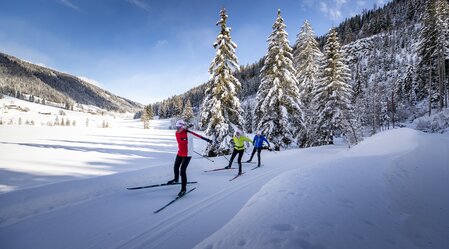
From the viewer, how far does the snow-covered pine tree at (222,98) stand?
722 inches

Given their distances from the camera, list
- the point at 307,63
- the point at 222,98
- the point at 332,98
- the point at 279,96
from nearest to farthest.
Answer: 1. the point at 222,98
2. the point at 279,96
3. the point at 332,98
4. the point at 307,63

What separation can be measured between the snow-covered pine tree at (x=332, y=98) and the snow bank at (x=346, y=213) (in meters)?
15.5

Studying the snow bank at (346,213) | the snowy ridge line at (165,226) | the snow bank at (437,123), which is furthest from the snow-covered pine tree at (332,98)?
the snowy ridge line at (165,226)

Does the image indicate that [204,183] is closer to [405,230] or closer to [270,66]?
[405,230]

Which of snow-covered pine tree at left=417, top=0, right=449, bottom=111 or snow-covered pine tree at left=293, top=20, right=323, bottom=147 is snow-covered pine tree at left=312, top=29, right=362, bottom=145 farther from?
snow-covered pine tree at left=417, top=0, right=449, bottom=111

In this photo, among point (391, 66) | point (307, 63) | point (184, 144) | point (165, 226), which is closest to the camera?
point (165, 226)

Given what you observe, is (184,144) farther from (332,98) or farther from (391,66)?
(391,66)

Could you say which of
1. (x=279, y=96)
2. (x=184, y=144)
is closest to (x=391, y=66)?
(x=279, y=96)

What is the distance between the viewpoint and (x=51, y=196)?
6145mm

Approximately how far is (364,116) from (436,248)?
56758 mm

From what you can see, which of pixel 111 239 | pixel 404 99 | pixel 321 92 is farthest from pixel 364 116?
pixel 111 239

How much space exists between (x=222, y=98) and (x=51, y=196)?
14.4 meters

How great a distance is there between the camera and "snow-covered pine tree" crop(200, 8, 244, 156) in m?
18.3

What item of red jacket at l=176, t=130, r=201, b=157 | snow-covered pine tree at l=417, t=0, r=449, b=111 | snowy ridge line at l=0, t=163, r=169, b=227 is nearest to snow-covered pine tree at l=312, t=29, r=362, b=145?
snow-covered pine tree at l=417, t=0, r=449, b=111
